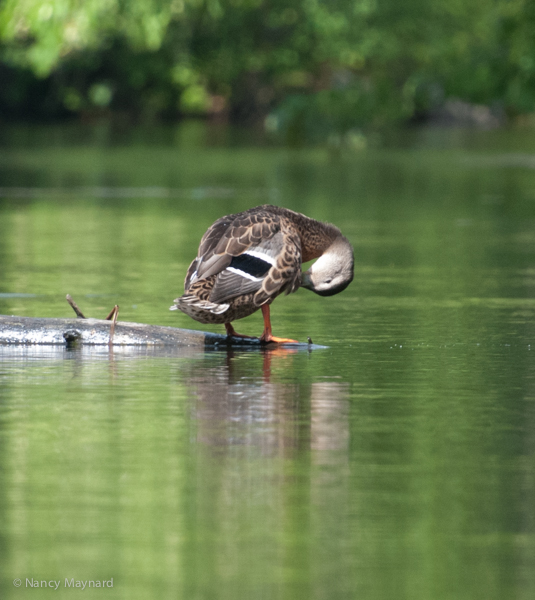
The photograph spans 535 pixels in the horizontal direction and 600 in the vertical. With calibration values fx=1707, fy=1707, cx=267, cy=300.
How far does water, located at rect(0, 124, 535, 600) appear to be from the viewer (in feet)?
19.1

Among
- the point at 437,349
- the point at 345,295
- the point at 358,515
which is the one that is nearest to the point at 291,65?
the point at 345,295

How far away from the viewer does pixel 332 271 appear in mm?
11500

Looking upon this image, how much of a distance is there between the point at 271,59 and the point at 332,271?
49042mm

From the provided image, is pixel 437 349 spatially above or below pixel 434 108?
below

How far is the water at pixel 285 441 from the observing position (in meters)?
5.81

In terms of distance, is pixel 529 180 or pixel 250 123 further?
pixel 250 123

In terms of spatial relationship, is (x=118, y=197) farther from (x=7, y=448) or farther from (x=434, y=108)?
(x=434, y=108)

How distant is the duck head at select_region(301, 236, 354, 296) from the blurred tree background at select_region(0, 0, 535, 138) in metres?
19.5

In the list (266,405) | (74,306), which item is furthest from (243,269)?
(266,405)

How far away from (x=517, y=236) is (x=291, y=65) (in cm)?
3854

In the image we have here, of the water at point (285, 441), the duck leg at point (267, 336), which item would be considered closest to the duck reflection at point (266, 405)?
the water at point (285, 441)

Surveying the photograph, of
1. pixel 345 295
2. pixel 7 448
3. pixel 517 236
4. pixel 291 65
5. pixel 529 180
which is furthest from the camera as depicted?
pixel 291 65

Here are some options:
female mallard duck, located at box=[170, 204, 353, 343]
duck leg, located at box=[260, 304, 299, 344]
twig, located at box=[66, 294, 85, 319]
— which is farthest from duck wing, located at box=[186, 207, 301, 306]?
twig, located at box=[66, 294, 85, 319]

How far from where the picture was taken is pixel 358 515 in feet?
21.3
